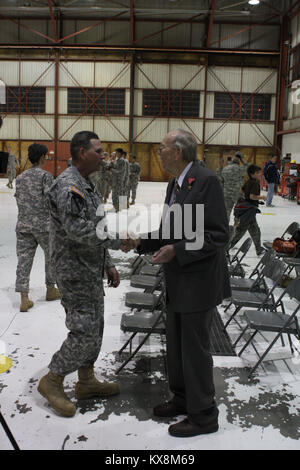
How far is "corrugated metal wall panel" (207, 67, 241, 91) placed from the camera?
2369 cm

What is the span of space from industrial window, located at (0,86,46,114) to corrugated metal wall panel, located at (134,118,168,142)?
4937 mm

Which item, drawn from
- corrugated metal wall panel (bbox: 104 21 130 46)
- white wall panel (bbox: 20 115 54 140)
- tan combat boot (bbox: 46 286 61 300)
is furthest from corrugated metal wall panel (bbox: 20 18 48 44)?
tan combat boot (bbox: 46 286 61 300)

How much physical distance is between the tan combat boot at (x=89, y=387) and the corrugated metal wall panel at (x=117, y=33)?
2318cm

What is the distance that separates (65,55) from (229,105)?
28.4 ft

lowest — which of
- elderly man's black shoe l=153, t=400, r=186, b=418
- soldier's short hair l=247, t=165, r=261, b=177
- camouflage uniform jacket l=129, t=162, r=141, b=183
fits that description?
elderly man's black shoe l=153, t=400, r=186, b=418

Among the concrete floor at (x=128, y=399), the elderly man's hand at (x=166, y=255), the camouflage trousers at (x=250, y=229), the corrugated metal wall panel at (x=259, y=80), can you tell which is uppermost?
the corrugated metal wall panel at (x=259, y=80)

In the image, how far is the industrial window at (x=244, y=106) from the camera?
23.9m

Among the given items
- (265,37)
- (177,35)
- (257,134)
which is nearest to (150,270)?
(257,134)

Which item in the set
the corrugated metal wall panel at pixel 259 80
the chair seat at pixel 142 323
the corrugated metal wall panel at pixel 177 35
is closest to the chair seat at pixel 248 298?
the chair seat at pixel 142 323

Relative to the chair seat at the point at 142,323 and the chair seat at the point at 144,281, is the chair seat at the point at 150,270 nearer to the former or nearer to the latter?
the chair seat at the point at 144,281

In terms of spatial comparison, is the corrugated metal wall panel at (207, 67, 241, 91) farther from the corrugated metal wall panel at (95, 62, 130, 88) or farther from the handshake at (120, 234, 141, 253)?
the handshake at (120, 234, 141, 253)

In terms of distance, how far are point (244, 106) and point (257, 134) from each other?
156 centimetres

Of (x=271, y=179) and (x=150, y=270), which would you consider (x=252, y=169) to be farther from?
(x=271, y=179)
